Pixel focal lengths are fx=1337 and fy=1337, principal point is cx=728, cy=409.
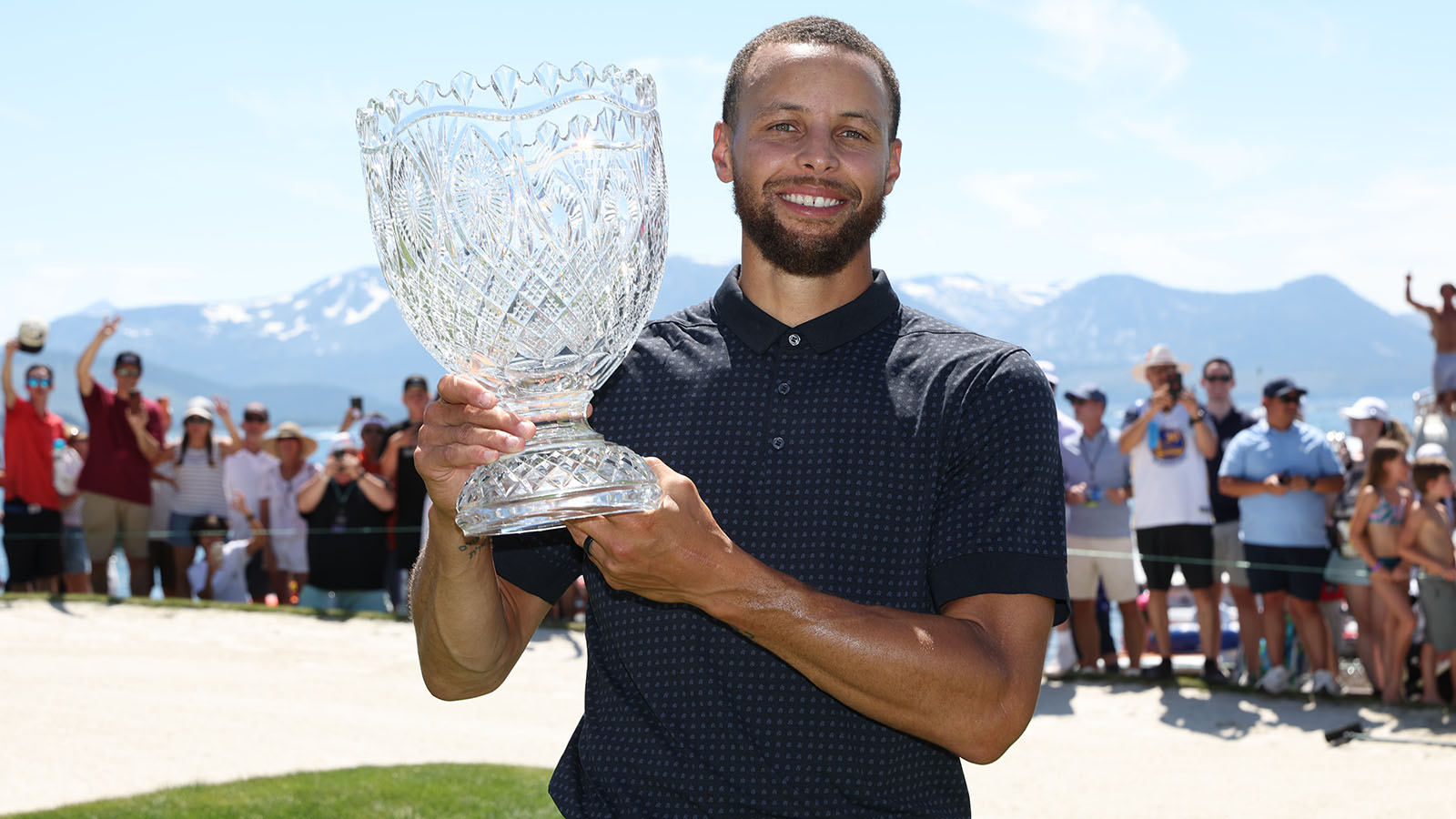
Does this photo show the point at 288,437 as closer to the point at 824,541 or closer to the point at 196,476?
the point at 196,476

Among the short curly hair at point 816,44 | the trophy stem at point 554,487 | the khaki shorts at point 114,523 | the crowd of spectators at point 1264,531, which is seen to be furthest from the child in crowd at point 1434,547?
the khaki shorts at point 114,523

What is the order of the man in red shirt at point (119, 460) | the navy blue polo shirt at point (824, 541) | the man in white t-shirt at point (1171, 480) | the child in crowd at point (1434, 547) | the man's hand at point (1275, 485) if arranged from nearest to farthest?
1. the navy blue polo shirt at point (824, 541)
2. the child in crowd at point (1434, 547)
3. the man's hand at point (1275, 485)
4. the man in white t-shirt at point (1171, 480)
5. the man in red shirt at point (119, 460)

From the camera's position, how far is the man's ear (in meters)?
2.01

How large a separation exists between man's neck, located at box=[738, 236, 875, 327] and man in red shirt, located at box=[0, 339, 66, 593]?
9.44 m

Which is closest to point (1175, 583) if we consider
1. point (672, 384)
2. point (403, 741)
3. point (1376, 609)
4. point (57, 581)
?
point (1376, 609)

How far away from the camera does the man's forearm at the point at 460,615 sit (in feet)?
6.11

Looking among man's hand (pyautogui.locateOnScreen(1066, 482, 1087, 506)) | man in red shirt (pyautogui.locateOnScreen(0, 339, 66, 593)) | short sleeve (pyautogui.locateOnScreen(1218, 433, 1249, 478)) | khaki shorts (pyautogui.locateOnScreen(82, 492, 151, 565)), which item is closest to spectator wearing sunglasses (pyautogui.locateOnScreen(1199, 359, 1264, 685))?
short sleeve (pyautogui.locateOnScreen(1218, 433, 1249, 478))

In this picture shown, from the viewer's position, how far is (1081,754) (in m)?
7.61

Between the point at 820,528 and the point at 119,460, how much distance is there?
395 inches

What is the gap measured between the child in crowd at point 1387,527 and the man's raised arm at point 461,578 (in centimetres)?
678

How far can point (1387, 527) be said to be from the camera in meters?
7.69

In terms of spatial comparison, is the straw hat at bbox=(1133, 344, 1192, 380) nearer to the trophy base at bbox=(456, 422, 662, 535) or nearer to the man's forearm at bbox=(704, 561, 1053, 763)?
the man's forearm at bbox=(704, 561, 1053, 763)

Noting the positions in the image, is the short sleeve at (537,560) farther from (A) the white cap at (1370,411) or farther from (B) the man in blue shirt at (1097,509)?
(A) the white cap at (1370,411)

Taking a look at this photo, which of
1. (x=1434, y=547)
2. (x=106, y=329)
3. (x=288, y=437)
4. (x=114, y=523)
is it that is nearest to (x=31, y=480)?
(x=114, y=523)
